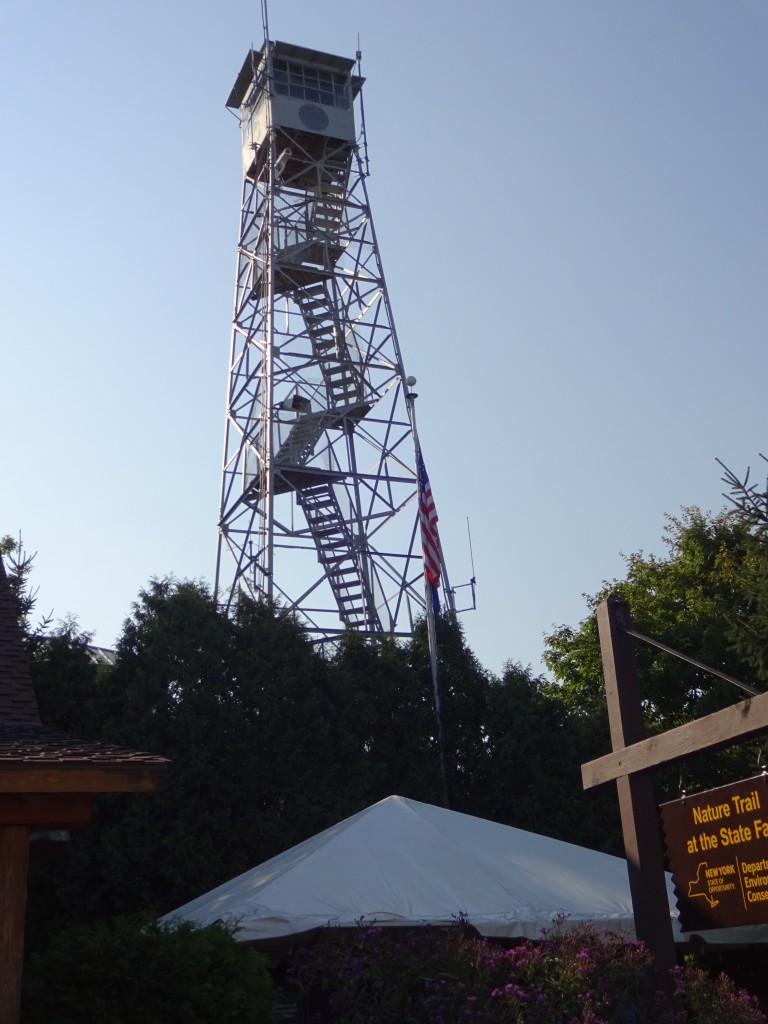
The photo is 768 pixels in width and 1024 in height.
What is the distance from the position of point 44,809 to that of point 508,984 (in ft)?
9.83

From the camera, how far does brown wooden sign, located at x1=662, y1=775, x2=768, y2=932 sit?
583cm

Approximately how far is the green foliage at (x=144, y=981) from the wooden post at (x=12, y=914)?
664 mm

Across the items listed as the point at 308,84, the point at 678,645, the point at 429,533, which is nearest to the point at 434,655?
the point at 429,533

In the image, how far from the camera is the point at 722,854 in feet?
20.0

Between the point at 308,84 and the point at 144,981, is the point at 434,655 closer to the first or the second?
the point at 144,981

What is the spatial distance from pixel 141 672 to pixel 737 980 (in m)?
8.25

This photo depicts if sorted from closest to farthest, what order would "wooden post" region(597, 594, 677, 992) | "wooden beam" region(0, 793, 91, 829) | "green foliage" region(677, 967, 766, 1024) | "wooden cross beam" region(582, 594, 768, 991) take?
1. "wooden cross beam" region(582, 594, 768, 991)
2. "green foliage" region(677, 967, 766, 1024)
3. "wooden beam" region(0, 793, 91, 829)
4. "wooden post" region(597, 594, 677, 992)

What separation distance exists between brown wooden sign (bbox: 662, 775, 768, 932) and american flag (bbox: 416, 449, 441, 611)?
11.2m

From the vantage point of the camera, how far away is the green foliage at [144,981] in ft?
23.5

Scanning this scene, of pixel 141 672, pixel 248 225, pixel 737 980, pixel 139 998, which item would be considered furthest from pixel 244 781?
pixel 248 225

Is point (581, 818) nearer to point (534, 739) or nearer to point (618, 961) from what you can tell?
point (534, 739)

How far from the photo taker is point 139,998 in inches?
284

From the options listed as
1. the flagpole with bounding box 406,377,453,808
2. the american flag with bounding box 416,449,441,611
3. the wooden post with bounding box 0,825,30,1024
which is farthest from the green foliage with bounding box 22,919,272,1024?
the american flag with bounding box 416,449,441,611

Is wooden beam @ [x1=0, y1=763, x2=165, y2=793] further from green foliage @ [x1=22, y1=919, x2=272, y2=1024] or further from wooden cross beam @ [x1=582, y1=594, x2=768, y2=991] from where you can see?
wooden cross beam @ [x1=582, y1=594, x2=768, y2=991]
